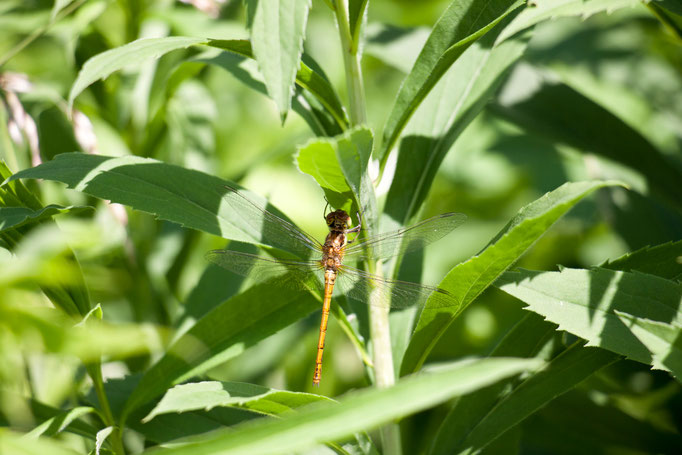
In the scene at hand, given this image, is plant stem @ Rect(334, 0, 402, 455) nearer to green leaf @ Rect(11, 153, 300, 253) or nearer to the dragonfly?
the dragonfly

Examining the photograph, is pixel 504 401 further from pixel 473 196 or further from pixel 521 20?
pixel 473 196

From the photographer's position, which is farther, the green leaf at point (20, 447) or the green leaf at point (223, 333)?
the green leaf at point (223, 333)

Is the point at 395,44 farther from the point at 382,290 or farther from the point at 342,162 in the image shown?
the point at 342,162

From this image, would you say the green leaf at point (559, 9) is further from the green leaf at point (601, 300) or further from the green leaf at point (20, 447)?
the green leaf at point (20, 447)

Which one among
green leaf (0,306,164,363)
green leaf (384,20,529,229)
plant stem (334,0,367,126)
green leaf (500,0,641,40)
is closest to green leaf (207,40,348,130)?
plant stem (334,0,367,126)

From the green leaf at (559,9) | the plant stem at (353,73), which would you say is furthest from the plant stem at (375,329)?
the green leaf at (559,9)

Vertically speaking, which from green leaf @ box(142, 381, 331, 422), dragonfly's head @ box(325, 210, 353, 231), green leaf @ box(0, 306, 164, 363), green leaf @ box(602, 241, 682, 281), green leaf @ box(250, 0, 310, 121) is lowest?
green leaf @ box(142, 381, 331, 422)

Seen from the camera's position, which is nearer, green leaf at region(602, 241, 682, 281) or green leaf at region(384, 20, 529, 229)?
green leaf at region(602, 241, 682, 281)
